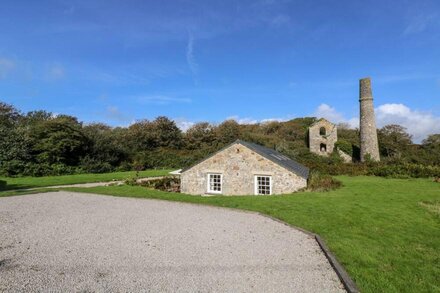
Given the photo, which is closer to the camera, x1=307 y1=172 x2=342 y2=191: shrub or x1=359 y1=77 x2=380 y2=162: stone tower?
x1=307 y1=172 x2=342 y2=191: shrub

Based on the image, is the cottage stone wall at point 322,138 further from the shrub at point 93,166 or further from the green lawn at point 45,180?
the green lawn at point 45,180

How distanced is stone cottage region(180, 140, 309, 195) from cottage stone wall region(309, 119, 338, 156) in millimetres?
24550

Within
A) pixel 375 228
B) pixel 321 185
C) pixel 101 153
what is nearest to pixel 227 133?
pixel 101 153

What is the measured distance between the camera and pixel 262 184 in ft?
59.3

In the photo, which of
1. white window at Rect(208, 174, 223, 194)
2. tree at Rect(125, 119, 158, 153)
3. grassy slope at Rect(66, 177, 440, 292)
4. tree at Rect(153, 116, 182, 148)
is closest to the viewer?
grassy slope at Rect(66, 177, 440, 292)

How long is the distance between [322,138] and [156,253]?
38501 mm

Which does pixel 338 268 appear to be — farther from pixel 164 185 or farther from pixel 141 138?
pixel 141 138

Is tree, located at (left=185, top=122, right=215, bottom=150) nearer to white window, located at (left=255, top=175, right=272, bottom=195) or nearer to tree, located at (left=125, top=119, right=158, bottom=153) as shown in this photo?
tree, located at (left=125, top=119, right=158, bottom=153)

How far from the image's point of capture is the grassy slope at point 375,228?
5434 mm

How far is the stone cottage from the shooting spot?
17.5 metres

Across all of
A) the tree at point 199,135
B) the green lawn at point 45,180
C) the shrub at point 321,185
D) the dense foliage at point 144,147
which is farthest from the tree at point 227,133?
the shrub at point 321,185

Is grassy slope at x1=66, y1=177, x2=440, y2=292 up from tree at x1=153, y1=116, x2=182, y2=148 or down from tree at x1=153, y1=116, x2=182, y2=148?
down

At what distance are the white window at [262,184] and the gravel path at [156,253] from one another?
7.14 meters

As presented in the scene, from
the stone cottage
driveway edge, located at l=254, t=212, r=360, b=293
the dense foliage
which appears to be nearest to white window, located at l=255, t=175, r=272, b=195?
the stone cottage
